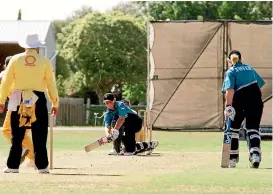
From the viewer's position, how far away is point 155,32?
37.4 metres

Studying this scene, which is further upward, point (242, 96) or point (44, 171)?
point (242, 96)

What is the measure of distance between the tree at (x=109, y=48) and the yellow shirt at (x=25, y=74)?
53.6m

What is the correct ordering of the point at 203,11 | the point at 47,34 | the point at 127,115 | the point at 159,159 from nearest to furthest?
the point at 159,159
the point at 127,115
the point at 47,34
the point at 203,11

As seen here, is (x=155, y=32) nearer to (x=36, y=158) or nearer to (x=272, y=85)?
(x=272, y=85)

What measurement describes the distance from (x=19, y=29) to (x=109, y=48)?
33.4 ft

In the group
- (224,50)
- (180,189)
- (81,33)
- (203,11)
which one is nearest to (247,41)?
(224,50)

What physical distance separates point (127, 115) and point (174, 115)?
57.8 feet

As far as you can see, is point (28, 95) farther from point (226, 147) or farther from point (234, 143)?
point (234, 143)

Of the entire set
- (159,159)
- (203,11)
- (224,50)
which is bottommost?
(159,159)

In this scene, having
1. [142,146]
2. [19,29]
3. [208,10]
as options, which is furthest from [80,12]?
[142,146]

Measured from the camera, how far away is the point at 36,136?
14.3 m

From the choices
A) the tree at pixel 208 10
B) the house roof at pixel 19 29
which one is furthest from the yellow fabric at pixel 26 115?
the tree at pixel 208 10

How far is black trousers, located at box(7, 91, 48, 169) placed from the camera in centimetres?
1414

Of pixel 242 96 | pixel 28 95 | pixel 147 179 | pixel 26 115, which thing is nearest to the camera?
pixel 147 179
